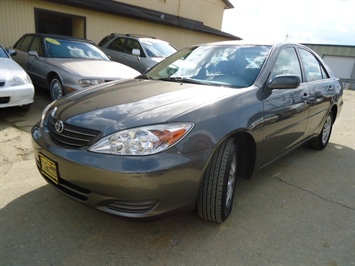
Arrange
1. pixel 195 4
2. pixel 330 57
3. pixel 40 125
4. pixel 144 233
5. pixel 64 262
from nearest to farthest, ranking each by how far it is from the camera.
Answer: pixel 64 262, pixel 144 233, pixel 40 125, pixel 195 4, pixel 330 57

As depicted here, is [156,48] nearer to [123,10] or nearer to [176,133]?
[123,10]

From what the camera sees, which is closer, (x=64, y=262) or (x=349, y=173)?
(x=64, y=262)

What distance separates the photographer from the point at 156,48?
8078 mm

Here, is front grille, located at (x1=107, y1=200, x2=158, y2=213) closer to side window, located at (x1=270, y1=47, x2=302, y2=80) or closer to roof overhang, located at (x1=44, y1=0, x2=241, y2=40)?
side window, located at (x1=270, y1=47, x2=302, y2=80)

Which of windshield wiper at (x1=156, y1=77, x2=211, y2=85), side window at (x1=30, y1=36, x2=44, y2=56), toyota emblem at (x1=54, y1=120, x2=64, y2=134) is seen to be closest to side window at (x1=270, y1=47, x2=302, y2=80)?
windshield wiper at (x1=156, y1=77, x2=211, y2=85)

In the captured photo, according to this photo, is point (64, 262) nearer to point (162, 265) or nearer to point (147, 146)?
point (162, 265)

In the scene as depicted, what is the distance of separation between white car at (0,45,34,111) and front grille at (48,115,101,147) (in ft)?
9.82

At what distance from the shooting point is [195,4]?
17.6m

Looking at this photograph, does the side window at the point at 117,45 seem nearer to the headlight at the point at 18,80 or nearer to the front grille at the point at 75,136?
the headlight at the point at 18,80

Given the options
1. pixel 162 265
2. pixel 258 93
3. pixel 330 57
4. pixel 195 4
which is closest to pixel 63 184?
pixel 162 265

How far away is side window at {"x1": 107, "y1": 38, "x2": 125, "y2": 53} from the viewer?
27.8ft

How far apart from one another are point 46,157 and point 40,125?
1.51ft

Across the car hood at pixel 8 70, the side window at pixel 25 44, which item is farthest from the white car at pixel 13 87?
the side window at pixel 25 44

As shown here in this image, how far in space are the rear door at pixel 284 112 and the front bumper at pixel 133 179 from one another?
0.94 metres
